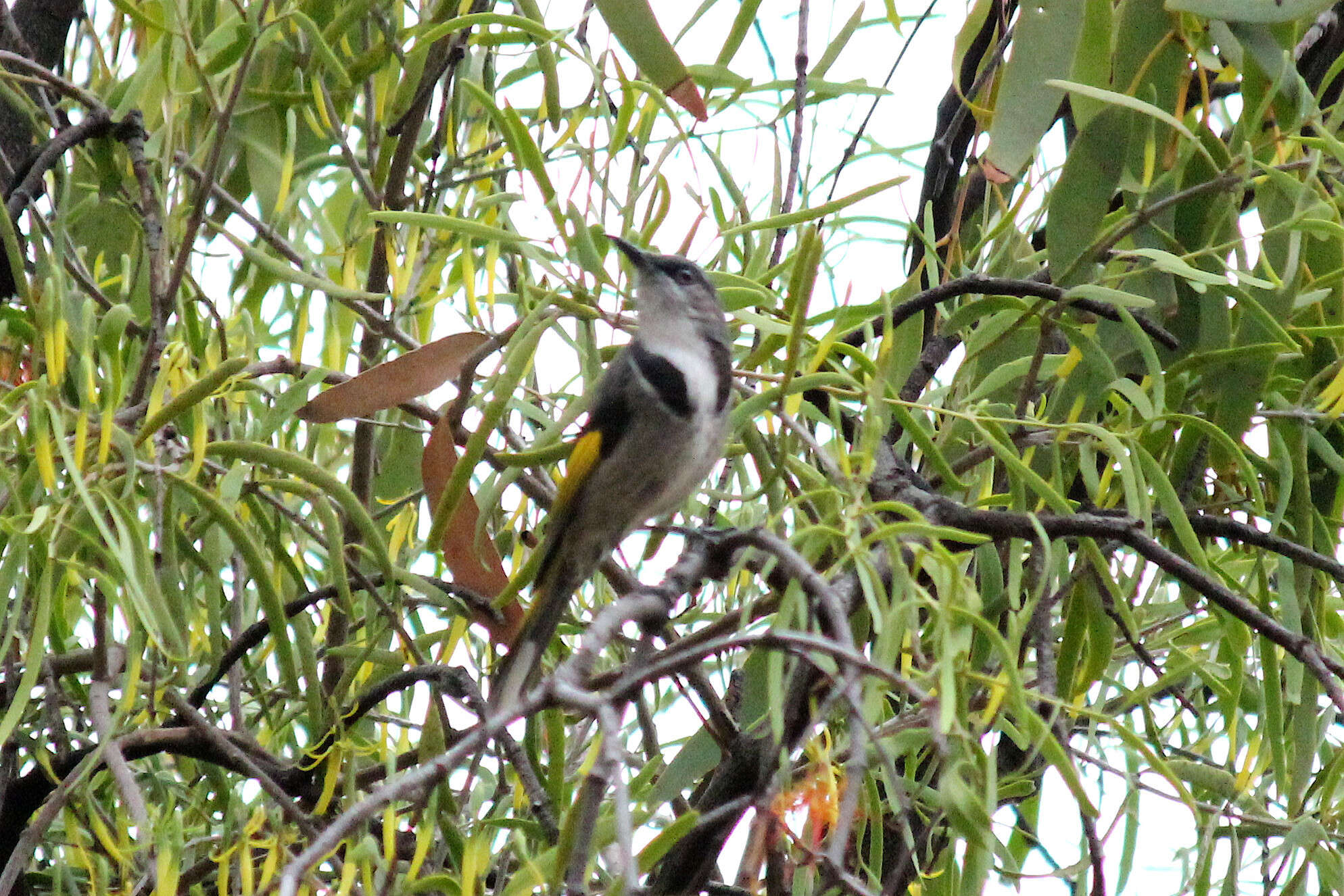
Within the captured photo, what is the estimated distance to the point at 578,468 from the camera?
7.70ft

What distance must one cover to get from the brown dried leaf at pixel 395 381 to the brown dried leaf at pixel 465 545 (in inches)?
3.1

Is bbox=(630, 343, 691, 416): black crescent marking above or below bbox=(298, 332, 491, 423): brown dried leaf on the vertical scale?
above

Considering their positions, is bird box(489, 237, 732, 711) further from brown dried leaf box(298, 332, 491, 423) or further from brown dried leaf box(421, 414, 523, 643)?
brown dried leaf box(298, 332, 491, 423)

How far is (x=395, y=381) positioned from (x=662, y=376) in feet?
2.39

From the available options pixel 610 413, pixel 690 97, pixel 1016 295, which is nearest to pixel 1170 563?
pixel 1016 295

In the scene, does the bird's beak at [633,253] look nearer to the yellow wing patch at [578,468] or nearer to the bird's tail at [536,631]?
the yellow wing patch at [578,468]

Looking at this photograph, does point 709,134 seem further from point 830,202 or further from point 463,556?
point 463,556

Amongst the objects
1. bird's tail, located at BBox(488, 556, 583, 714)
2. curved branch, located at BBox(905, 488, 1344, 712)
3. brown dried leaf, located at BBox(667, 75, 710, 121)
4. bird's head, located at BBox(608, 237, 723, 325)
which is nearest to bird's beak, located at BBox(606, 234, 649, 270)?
bird's head, located at BBox(608, 237, 723, 325)

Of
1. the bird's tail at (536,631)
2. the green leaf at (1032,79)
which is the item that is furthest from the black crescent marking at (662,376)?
the green leaf at (1032,79)

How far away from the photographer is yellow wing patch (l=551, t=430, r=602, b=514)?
91.8 inches

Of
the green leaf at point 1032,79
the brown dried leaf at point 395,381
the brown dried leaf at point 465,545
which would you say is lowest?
the brown dried leaf at point 465,545

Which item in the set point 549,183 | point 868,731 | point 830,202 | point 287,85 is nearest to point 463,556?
point 549,183

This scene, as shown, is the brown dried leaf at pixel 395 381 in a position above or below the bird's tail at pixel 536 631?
above

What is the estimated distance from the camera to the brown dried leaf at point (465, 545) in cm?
204
